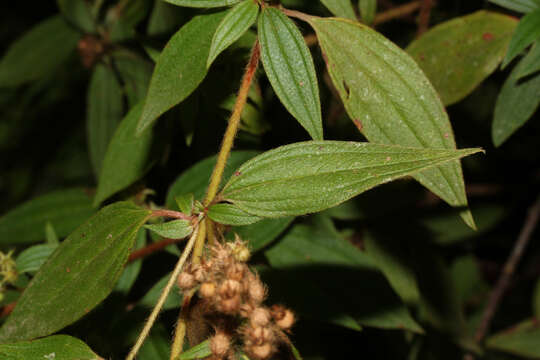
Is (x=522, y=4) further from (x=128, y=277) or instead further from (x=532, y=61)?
(x=128, y=277)

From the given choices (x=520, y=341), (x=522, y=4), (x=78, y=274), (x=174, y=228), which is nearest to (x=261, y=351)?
(x=174, y=228)

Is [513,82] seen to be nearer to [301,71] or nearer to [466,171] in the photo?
[301,71]

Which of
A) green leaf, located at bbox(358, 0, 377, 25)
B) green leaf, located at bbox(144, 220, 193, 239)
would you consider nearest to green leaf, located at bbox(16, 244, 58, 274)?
green leaf, located at bbox(144, 220, 193, 239)

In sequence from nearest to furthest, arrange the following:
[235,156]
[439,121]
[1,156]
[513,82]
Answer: [439,121] → [513,82] → [235,156] → [1,156]

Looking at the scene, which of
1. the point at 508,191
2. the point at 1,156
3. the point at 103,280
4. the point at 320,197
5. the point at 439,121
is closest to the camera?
the point at 320,197

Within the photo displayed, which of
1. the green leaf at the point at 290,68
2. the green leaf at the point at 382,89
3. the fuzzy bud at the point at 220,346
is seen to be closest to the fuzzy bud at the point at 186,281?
the fuzzy bud at the point at 220,346

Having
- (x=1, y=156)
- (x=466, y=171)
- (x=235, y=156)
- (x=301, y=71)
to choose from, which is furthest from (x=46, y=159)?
(x=301, y=71)
